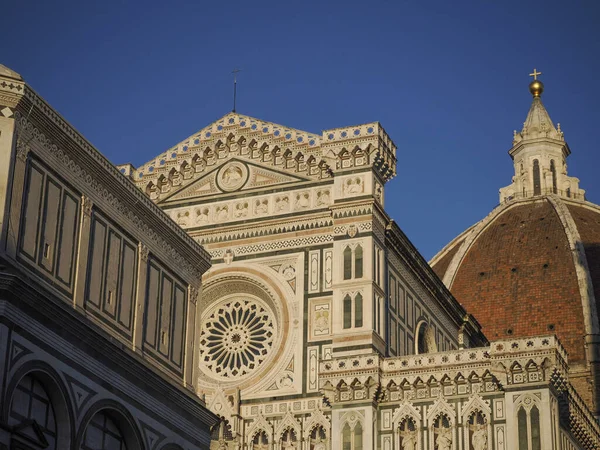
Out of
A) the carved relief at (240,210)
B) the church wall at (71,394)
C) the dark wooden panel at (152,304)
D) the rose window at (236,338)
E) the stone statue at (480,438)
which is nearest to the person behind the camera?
the church wall at (71,394)

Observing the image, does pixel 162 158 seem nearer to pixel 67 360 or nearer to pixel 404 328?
pixel 404 328

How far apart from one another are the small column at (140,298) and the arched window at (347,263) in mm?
13265

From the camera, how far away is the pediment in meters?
38.3

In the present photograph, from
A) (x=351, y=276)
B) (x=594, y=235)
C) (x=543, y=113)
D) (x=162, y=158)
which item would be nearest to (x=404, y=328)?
(x=351, y=276)

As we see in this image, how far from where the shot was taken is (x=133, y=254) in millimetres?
22609

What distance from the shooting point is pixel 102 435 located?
2034cm

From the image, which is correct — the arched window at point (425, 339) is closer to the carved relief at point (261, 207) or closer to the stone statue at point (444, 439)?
the carved relief at point (261, 207)

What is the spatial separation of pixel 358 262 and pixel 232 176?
5.71 meters

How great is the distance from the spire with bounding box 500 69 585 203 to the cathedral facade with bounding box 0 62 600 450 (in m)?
39.4

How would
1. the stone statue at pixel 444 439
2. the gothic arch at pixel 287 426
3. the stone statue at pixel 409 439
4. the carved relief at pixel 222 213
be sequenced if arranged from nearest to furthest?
the stone statue at pixel 444 439, the stone statue at pixel 409 439, the gothic arch at pixel 287 426, the carved relief at pixel 222 213

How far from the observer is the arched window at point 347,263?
35625 millimetres

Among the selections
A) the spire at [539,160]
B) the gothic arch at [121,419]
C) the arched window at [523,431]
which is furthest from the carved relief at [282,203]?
the spire at [539,160]

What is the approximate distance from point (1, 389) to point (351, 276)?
61.6 ft

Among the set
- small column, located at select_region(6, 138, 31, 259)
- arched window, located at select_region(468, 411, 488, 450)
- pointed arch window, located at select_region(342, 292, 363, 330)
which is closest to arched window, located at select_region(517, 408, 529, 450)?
arched window, located at select_region(468, 411, 488, 450)
